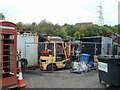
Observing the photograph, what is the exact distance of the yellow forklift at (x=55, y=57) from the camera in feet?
30.5

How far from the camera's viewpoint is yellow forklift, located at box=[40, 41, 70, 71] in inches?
366

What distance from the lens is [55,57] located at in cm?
943

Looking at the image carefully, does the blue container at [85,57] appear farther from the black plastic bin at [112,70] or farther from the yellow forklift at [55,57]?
the black plastic bin at [112,70]

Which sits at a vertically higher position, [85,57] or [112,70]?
[85,57]

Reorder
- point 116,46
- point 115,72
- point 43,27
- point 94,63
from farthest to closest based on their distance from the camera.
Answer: point 43,27 → point 116,46 → point 94,63 → point 115,72

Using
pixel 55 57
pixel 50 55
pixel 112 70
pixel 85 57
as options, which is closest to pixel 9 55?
pixel 50 55

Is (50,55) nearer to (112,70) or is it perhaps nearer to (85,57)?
(85,57)

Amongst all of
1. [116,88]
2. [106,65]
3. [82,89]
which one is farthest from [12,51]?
[116,88]

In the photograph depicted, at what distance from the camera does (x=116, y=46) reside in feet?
42.3

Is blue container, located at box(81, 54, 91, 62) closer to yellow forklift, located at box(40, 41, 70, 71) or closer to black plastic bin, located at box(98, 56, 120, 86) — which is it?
yellow forklift, located at box(40, 41, 70, 71)

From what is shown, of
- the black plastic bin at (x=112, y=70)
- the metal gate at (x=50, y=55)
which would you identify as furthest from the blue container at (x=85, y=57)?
the black plastic bin at (x=112, y=70)

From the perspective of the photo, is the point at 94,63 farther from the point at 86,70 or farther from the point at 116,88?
the point at 116,88

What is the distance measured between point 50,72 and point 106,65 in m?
4.20

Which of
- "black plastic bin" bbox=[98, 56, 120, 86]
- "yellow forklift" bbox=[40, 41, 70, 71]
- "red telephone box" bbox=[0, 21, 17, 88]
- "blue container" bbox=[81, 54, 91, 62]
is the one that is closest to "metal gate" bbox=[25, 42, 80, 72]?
"yellow forklift" bbox=[40, 41, 70, 71]
